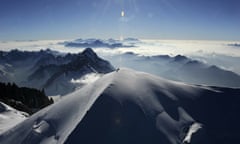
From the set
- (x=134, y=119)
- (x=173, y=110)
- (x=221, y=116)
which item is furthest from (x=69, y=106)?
(x=221, y=116)

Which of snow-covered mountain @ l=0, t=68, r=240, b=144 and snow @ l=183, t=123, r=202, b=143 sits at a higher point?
snow-covered mountain @ l=0, t=68, r=240, b=144

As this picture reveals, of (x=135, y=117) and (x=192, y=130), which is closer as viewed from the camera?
(x=135, y=117)

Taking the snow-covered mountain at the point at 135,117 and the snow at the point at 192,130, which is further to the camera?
the snow at the point at 192,130

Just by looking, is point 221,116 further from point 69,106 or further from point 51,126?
point 51,126

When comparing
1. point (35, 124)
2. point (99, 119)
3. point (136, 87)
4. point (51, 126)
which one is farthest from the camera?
point (136, 87)

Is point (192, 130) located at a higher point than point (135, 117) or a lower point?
lower

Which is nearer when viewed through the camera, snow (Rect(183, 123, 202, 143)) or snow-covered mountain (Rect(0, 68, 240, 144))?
snow-covered mountain (Rect(0, 68, 240, 144))

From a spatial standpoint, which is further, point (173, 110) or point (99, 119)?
A: point (173, 110)

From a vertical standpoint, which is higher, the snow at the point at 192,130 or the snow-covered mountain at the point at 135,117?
the snow-covered mountain at the point at 135,117
